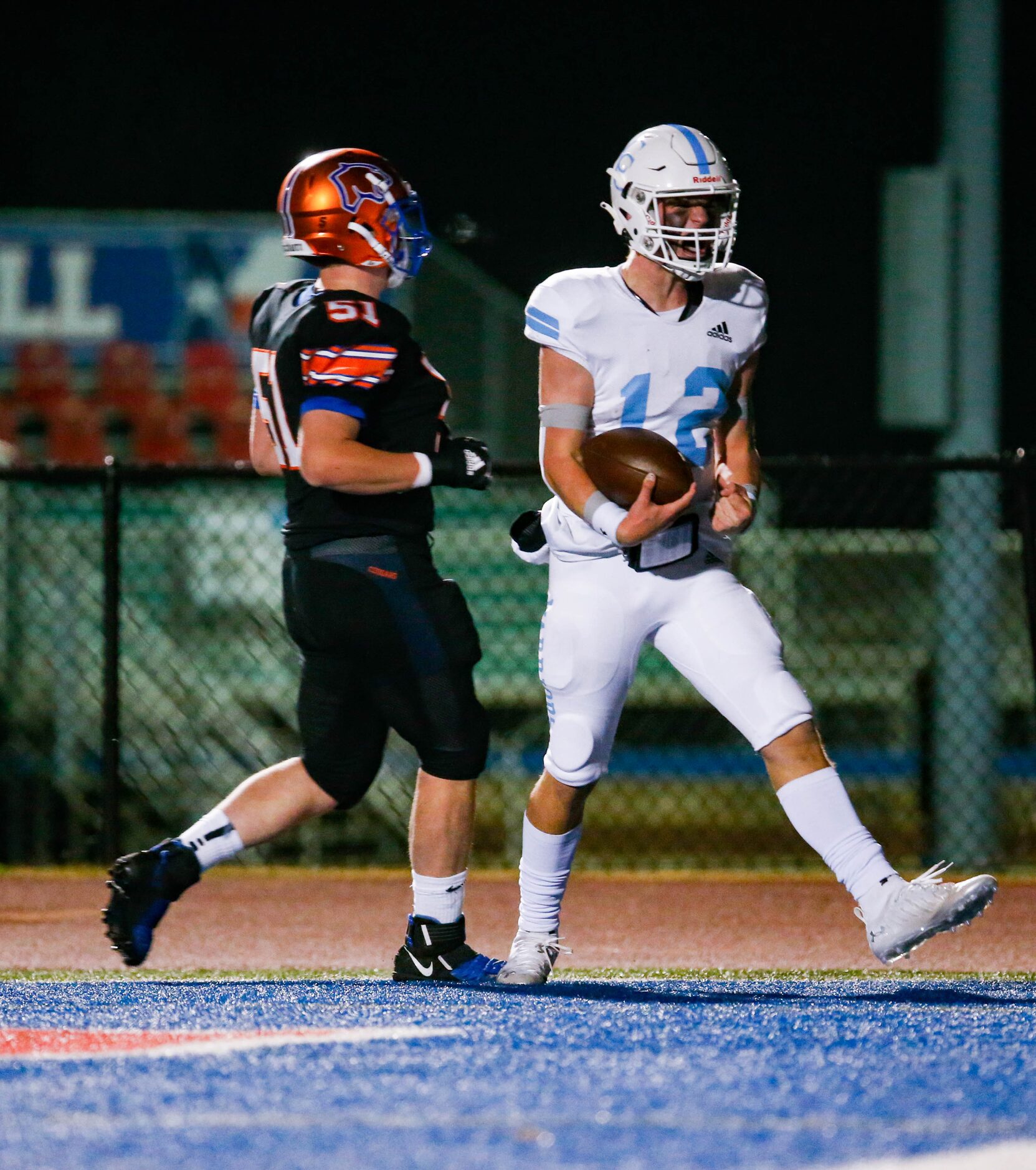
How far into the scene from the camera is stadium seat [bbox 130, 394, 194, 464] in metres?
14.7

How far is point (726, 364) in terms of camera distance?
4.68 metres

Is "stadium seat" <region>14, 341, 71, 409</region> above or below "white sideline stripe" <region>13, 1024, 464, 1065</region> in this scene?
above

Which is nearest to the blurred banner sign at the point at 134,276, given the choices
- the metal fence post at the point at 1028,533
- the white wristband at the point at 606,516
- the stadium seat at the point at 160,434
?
the stadium seat at the point at 160,434

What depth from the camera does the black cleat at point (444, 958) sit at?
4707 mm

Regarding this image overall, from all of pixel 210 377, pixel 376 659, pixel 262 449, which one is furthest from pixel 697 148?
pixel 210 377

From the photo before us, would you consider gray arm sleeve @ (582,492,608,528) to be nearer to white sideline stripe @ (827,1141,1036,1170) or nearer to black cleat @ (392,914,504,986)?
black cleat @ (392,914,504,986)

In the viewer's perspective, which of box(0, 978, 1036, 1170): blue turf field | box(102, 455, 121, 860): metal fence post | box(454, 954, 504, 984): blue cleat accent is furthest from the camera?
box(102, 455, 121, 860): metal fence post

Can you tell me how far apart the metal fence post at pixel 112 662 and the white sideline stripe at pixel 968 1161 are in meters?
5.44

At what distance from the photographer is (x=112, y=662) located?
783cm

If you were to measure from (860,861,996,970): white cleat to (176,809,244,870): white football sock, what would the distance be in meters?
1.51

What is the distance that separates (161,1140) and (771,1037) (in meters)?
1.34

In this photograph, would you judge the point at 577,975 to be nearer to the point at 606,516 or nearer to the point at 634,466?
the point at 606,516

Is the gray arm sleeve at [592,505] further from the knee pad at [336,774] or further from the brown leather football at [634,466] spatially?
the knee pad at [336,774]


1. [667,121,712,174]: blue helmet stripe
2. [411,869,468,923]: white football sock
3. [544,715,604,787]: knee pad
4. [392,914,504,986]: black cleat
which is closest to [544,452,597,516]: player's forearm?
[544,715,604,787]: knee pad
